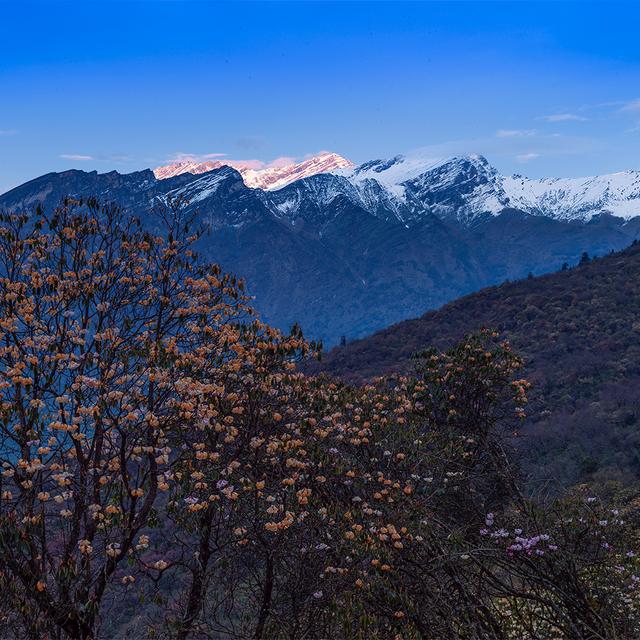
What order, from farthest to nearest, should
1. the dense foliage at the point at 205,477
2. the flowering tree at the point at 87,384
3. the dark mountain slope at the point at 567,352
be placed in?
the dark mountain slope at the point at 567,352
the dense foliage at the point at 205,477
the flowering tree at the point at 87,384

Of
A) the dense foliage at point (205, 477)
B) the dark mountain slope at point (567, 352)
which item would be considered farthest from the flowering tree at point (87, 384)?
the dark mountain slope at point (567, 352)

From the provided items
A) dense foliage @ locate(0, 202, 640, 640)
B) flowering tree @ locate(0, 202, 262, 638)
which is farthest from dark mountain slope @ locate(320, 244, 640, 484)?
flowering tree @ locate(0, 202, 262, 638)

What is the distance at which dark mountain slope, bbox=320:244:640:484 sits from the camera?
3759cm

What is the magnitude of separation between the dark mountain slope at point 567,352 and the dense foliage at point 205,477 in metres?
7.18

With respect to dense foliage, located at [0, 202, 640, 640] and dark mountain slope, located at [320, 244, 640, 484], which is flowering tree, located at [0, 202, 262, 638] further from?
dark mountain slope, located at [320, 244, 640, 484]

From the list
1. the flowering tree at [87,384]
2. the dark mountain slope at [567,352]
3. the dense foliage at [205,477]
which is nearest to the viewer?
the flowering tree at [87,384]

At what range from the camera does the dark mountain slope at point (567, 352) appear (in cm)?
3759

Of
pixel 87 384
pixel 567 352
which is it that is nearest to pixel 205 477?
pixel 87 384

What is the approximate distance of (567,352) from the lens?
61.3 m

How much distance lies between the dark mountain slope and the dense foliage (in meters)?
7.18

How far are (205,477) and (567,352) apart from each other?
56.4m

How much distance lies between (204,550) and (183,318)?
353cm

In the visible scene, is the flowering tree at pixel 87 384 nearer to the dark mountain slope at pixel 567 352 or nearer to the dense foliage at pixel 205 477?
the dense foliage at pixel 205 477

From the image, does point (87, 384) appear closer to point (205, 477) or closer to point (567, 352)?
point (205, 477)
